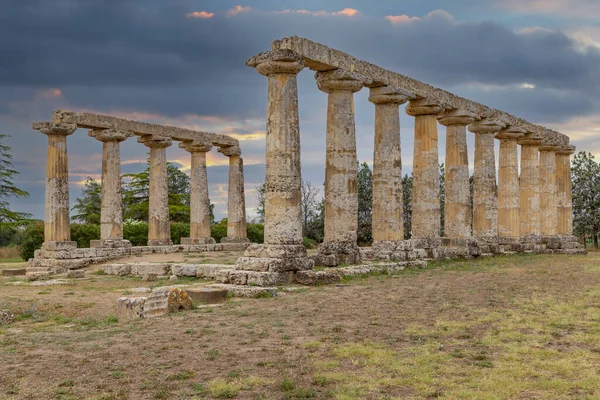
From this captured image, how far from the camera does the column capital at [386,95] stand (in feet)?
78.1

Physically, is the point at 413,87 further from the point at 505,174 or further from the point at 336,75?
the point at 505,174

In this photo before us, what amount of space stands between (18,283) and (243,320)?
43.2ft

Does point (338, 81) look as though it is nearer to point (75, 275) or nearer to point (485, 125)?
point (75, 275)

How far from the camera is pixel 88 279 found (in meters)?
23.3

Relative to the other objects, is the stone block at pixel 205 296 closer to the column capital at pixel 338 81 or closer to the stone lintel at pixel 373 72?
the stone lintel at pixel 373 72

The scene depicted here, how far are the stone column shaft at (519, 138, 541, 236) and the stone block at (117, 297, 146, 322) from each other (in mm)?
27973

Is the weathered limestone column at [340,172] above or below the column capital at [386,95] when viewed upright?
below

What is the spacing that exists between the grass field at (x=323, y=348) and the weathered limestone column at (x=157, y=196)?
16.4 meters

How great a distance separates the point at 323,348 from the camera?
9.82 metres

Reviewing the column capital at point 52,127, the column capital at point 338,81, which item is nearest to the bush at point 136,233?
the column capital at point 52,127

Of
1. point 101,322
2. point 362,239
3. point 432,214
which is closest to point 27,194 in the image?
point 362,239

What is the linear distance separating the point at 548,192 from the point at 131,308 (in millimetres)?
30908

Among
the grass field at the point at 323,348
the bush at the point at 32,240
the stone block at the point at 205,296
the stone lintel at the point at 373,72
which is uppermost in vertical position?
the stone lintel at the point at 373,72

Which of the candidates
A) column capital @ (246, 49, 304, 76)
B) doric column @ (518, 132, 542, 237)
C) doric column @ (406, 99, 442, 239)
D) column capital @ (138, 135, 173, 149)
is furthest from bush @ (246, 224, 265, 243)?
column capital @ (246, 49, 304, 76)
